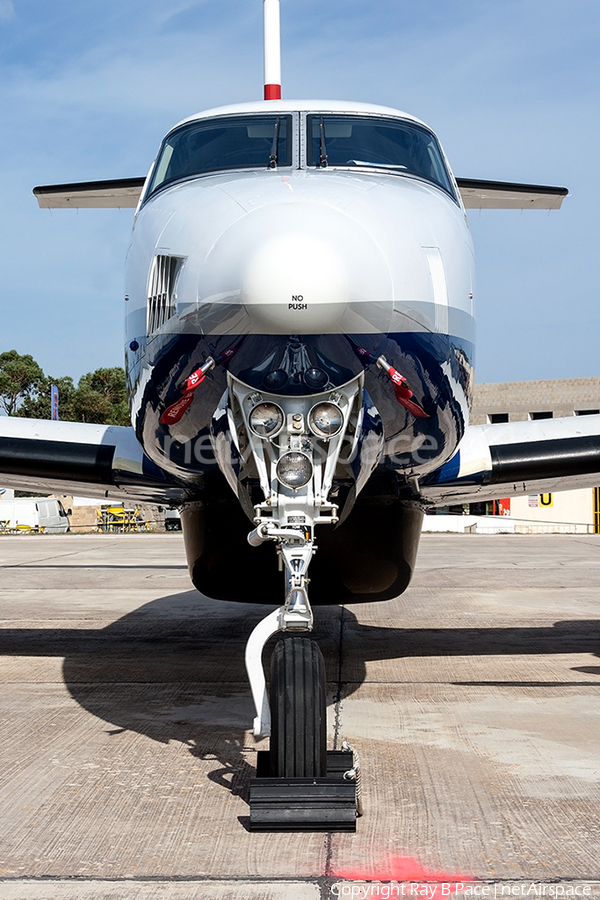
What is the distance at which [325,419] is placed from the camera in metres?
4.23

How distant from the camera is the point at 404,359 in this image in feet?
13.6

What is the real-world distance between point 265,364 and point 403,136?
2044mm

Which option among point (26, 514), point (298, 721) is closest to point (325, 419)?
point (298, 721)

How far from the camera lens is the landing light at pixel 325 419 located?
4223 millimetres

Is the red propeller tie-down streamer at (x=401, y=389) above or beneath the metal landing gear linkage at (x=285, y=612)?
above

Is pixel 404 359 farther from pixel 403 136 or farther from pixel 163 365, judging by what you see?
pixel 403 136

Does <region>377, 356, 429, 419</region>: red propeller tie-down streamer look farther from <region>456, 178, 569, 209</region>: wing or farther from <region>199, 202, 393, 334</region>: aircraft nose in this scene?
<region>456, 178, 569, 209</region>: wing

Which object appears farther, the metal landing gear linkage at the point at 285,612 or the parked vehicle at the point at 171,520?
the parked vehicle at the point at 171,520

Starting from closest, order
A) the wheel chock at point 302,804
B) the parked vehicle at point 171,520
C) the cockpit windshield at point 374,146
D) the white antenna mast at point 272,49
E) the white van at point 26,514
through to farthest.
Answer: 1. the wheel chock at point 302,804
2. the cockpit windshield at point 374,146
3. the white antenna mast at point 272,49
4. the white van at point 26,514
5. the parked vehicle at point 171,520

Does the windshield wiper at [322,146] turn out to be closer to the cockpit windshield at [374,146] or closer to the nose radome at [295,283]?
the cockpit windshield at [374,146]

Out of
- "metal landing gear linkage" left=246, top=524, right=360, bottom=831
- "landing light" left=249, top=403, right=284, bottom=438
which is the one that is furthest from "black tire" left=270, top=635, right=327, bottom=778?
"landing light" left=249, top=403, right=284, bottom=438

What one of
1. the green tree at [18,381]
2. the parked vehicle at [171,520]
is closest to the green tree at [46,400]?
the green tree at [18,381]

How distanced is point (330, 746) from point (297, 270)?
2.89 metres

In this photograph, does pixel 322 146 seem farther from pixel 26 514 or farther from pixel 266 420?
pixel 26 514
